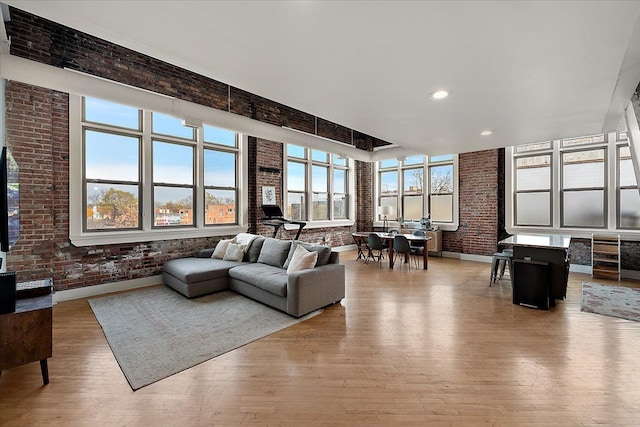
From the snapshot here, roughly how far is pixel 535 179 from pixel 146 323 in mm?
8388

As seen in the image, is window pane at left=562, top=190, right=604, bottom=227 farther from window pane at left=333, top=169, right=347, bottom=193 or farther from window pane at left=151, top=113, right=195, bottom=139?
window pane at left=151, top=113, right=195, bottom=139

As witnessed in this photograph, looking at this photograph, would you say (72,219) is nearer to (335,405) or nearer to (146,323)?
(146,323)

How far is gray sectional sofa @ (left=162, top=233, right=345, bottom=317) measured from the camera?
3607 millimetres

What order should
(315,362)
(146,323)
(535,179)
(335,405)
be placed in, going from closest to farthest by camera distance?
(335,405), (315,362), (146,323), (535,179)

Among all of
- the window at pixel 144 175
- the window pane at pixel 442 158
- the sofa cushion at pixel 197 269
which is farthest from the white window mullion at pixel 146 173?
the window pane at pixel 442 158

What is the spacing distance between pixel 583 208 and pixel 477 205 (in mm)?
2078

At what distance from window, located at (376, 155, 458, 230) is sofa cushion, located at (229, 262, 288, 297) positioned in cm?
482

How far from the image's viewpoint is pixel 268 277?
12.9 feet

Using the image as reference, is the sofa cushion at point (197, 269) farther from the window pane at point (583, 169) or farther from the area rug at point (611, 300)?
the window pane at point (583, 169)

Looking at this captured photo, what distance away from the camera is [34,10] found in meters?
2.20

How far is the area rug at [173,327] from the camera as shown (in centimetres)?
255

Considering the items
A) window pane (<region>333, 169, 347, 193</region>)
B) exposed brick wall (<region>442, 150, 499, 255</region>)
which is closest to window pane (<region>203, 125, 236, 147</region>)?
window pane (<region>333, 169, 347, 193</region>)

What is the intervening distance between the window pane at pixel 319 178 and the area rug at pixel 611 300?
20.3 feet

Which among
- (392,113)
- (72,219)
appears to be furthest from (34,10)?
(392,113)
